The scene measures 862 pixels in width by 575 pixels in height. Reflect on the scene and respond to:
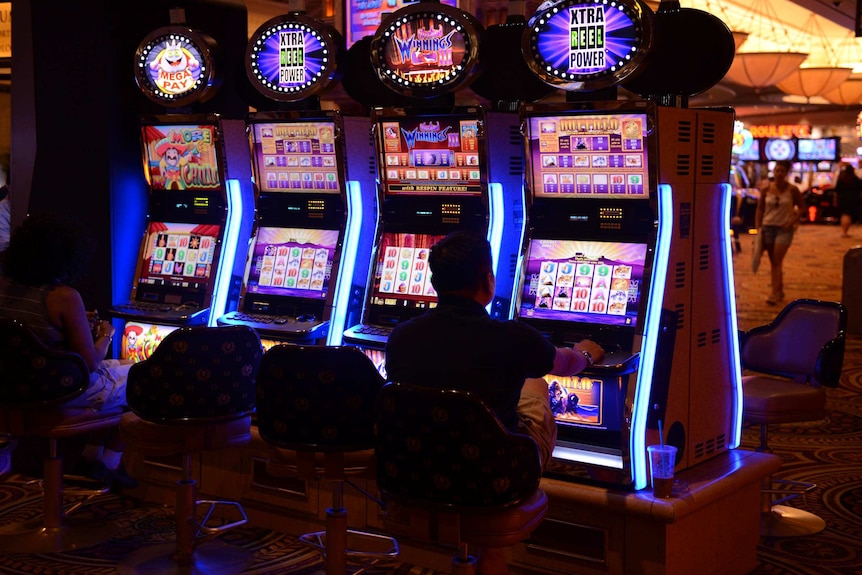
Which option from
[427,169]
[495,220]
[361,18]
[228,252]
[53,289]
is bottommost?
[53,289]

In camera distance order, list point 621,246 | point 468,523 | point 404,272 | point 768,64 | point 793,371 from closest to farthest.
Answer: point 468,523
point 621,246
point 404,272
point 793,371
point 768,64

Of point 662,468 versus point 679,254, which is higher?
point 679,254

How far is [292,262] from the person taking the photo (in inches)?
200

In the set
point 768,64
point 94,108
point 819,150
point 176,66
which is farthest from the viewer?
point 819,150

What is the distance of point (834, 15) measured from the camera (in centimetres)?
1519

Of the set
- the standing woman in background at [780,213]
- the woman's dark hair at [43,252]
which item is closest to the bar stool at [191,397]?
the woman's dark hair at [43,252]

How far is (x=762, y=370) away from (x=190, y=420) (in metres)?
2.67

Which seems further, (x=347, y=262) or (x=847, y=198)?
(x=847, y=198)

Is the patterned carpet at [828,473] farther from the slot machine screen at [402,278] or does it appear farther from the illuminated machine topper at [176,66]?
the illuminated machine topper at [176,66]

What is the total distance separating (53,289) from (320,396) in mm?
1561

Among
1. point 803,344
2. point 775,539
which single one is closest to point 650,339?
point 803,344

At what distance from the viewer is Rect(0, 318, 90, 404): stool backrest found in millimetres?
4082

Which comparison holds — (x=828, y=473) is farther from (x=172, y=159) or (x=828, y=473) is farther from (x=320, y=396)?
(x=172, y=159)

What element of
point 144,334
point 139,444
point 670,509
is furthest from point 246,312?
point 670,509
